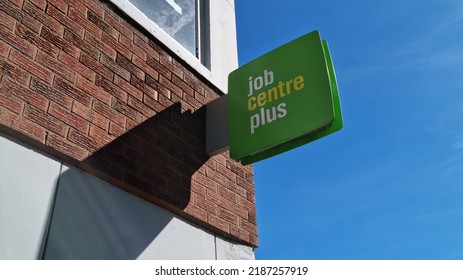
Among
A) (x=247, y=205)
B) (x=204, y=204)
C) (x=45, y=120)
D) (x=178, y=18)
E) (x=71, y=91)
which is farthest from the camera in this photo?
(x=178, y=18)

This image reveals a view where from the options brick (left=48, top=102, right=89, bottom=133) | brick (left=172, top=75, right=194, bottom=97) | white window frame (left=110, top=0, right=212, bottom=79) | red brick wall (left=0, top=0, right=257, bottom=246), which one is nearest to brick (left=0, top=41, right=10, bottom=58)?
red brick wall (left=0, top=0, right=257, bottom=246)

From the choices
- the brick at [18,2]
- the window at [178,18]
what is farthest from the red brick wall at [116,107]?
the window at [178,18]

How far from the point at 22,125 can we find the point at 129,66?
1035 millimetres

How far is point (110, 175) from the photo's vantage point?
9.04 feet

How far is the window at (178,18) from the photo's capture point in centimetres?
380

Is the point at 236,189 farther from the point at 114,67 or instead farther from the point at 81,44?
the point at 81,44

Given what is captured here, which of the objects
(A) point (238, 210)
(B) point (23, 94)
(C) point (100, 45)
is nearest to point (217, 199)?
(A) point (238, 210)

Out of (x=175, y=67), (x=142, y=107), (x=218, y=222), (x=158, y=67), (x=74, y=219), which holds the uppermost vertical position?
(x=175, y=67)

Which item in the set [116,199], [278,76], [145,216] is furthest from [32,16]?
[278,76]

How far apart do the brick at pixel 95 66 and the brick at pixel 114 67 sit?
0.12 ft

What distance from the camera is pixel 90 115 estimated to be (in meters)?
2.78

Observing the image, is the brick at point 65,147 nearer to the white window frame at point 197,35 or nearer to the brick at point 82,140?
the brick at point 82,140

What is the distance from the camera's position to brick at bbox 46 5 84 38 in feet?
9.30

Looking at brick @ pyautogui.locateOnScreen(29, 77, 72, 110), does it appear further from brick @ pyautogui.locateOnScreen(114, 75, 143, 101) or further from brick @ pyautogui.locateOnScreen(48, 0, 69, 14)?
brick @ pyautogui.locateOnScreen(48, 0, 69, 14)
